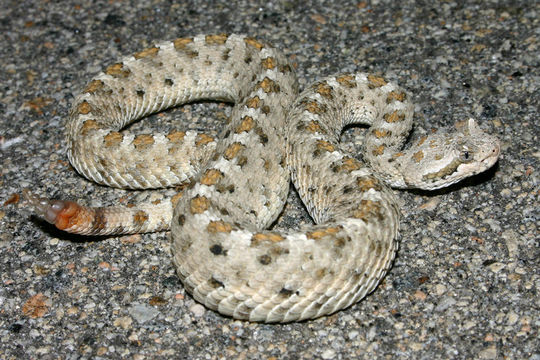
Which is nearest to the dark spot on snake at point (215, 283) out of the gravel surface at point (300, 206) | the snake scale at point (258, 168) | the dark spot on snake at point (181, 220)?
the snake scale at point (258, 168)

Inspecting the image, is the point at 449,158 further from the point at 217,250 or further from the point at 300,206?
the point at 217,250

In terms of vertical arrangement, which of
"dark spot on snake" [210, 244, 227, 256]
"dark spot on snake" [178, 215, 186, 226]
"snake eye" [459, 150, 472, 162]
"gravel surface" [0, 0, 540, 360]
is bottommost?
"gravel surface" [0, 0, 540, 360]

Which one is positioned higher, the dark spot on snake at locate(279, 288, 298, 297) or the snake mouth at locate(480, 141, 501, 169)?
the snake mouth at locate(480, 141, 501, 169)

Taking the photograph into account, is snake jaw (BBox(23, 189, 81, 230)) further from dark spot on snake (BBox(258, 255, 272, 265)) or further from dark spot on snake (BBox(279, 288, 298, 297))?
dark spot on snake (BBox(279, 288, 298, 297))

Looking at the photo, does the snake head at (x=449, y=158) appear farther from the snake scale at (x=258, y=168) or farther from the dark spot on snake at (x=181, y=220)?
the dark spot on snake at (x=181, y=220)

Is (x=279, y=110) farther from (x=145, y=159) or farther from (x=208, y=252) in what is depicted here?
(x=208, y=252)

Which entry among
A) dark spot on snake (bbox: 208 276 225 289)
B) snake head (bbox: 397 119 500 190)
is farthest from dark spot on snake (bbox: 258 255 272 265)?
snake head (bbox: 397 119 500 190)
